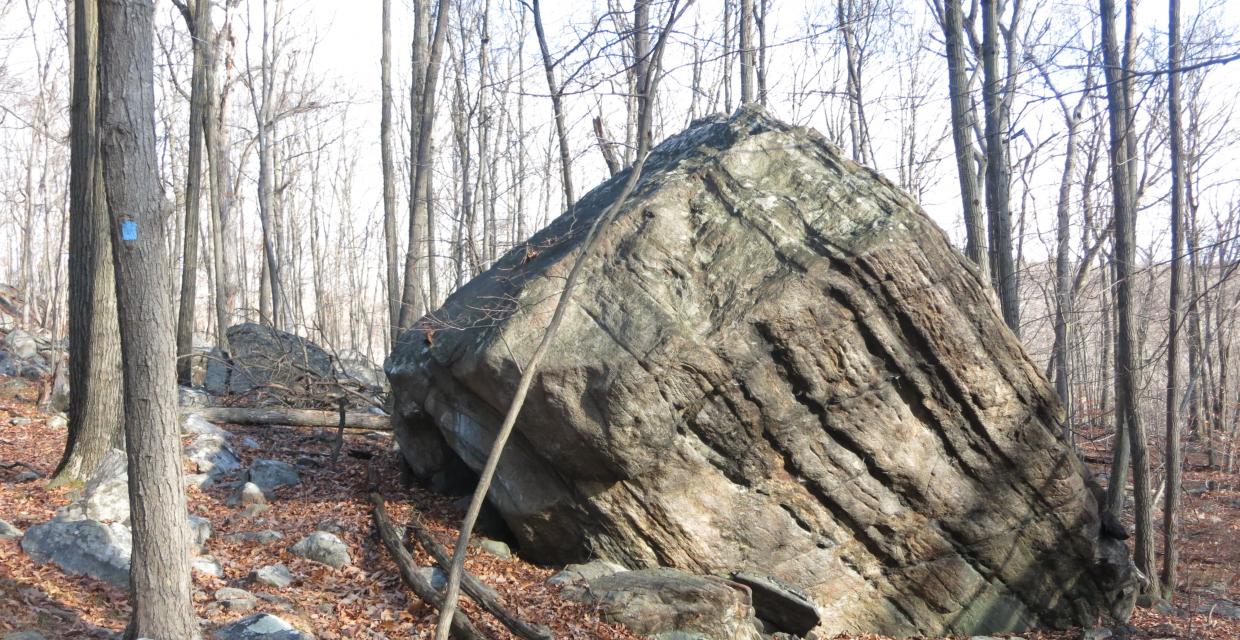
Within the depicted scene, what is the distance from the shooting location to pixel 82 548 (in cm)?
642

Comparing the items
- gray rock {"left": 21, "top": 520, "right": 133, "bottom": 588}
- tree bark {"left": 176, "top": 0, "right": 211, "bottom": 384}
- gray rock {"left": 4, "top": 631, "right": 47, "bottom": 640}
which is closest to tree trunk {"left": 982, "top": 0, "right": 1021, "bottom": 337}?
gray rock {"left": 21, "top": 520, "right": 133, "bottom": 588}

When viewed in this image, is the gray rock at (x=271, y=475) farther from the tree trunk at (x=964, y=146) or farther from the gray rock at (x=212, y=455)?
the tree trunk at (x=964, y=146)

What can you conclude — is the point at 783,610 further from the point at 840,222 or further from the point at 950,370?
the point at 840,222

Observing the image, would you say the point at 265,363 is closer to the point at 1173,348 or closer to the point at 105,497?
the point at 105,497

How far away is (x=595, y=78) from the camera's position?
6.88m

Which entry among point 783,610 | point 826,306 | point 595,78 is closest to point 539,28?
point 595,78

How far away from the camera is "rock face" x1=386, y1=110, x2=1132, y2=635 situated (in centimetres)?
721

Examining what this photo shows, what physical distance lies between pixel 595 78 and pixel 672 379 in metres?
2.58

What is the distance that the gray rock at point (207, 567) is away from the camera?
6.65 metres

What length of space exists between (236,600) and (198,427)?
5026 millimetres

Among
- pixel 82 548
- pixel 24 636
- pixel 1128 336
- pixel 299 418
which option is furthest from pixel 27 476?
pixel 1128 336

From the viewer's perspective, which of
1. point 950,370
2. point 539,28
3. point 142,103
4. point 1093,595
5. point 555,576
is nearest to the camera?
point 142,103

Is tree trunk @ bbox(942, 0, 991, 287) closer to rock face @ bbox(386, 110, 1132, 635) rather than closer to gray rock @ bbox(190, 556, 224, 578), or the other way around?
rock face @ bbox(386, 110, 1132, 635)

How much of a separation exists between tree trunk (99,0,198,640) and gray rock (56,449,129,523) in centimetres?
257
